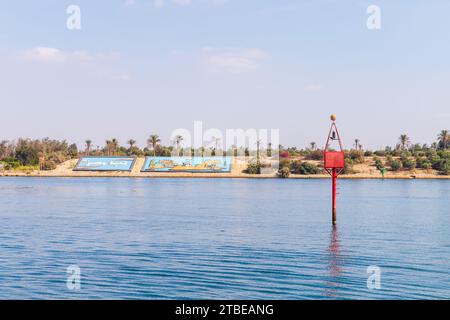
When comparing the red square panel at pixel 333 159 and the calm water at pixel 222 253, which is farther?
the red square panel at pixel 333 159

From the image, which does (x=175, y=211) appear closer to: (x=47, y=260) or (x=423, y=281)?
(x=47, y=260)

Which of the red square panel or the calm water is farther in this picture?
the red square panel

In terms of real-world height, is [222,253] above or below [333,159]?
below

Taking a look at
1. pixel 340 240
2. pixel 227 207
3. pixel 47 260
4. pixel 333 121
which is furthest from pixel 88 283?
pixel 227 207

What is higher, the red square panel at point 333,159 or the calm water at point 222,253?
the red square panel at point 333,159

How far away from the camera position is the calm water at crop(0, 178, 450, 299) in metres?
28.1

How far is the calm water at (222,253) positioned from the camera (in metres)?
28.1

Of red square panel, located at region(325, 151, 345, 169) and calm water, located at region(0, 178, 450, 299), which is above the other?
red square panel, located at region(325, 151, 345, 169)

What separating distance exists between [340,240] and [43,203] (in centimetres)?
5455

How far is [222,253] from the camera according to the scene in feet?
128

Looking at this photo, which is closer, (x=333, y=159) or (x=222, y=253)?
(x=222, y=253)

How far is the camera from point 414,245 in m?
43.8
